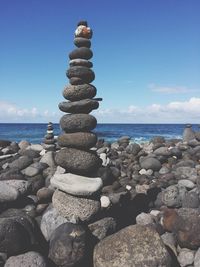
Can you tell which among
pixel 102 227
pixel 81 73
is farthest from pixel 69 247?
pixel 81 73

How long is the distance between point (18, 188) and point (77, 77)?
338 centimetres

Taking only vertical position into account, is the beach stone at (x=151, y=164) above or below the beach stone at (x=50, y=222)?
above

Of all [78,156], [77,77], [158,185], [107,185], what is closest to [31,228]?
[78,156]

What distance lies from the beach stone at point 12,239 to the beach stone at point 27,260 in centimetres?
21

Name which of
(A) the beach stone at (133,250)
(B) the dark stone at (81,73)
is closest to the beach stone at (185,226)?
(A) the beach stone at (133,250)

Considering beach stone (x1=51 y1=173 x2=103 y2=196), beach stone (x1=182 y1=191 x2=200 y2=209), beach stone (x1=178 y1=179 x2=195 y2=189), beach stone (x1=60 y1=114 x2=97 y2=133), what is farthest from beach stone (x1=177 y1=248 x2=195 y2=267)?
beach stone (x1=178 y1=179 x2=195 y2=189)

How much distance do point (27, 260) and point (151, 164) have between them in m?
8.92

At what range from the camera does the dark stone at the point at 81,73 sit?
8.51 metres

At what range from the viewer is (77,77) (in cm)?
857

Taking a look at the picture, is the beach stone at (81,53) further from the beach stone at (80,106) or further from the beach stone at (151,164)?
the beach stone at (151,164)

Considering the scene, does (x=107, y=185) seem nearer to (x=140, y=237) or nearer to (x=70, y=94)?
(x=70, y=94)

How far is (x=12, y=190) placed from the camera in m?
9.43

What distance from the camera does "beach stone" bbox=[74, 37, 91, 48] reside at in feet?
28.3

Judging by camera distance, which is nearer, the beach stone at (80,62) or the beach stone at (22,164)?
the beach stone at (80,62)
